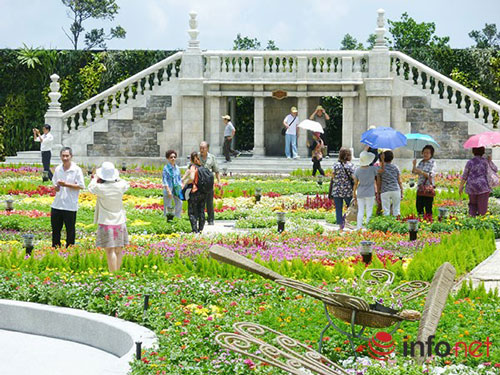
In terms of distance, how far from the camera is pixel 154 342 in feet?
30.0

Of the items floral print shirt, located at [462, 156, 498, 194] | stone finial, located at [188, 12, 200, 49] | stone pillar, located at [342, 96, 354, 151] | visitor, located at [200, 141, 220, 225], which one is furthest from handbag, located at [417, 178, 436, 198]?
stone finial, located at [188, 12, 200, 49]

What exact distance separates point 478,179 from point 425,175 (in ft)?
3.07

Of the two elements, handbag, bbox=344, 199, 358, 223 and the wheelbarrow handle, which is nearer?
the wheelbarrow handle

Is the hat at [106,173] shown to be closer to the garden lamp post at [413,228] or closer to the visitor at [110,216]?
the visitor at [110,216]

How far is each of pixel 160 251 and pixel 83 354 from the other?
406 cm

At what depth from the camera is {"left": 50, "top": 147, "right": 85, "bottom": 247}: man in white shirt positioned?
14344 millimetres

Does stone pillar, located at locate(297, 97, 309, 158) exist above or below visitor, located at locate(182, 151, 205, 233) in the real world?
above

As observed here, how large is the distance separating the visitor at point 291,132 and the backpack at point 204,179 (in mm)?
13623

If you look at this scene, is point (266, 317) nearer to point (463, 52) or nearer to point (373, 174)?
point (373, 174)

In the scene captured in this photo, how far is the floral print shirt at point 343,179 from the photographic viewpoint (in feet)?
57.8

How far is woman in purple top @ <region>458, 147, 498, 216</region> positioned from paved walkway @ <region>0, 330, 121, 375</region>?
9.00m

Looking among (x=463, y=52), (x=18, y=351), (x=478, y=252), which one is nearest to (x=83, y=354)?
(x=18, y=351)

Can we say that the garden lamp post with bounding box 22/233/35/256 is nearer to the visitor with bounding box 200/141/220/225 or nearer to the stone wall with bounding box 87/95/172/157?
the visitor with bounding box 200/141/220/225

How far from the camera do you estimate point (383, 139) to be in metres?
18.0
